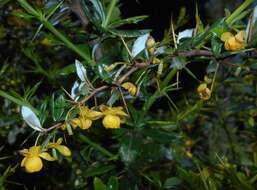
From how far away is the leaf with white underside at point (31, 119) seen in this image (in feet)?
2.17

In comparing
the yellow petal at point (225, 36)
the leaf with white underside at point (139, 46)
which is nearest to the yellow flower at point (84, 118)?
the leaf with white underside at point (139, 46)

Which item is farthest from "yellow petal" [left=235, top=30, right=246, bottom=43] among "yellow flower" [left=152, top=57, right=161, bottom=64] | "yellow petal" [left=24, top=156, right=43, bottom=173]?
"yellow petal" [left=24, top=156, right=43, bottom=173]

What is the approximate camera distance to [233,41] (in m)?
0.57

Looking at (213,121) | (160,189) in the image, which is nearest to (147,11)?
(213,121)

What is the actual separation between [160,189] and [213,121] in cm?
93

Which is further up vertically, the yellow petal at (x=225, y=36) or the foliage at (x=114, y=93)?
the yellow petal at (x=225, y=36)

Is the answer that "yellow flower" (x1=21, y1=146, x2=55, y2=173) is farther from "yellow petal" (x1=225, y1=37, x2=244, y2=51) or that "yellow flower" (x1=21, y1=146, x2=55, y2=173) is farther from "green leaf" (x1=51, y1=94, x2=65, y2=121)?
"yellow petal" (x1=225, y1=37, x2=244, y2=51)

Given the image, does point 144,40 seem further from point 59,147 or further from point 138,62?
point 59,147

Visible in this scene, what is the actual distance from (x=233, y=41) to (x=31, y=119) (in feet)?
1.07

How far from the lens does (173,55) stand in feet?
2.03

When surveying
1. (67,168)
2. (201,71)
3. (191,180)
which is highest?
(191,180)

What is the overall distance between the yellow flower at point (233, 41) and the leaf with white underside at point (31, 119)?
30 centimetres

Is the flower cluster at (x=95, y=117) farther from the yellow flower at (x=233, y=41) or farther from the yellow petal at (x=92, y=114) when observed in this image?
the yellow flower at (x=233, y=41)

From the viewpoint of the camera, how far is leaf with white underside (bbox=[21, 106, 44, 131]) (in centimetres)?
66
